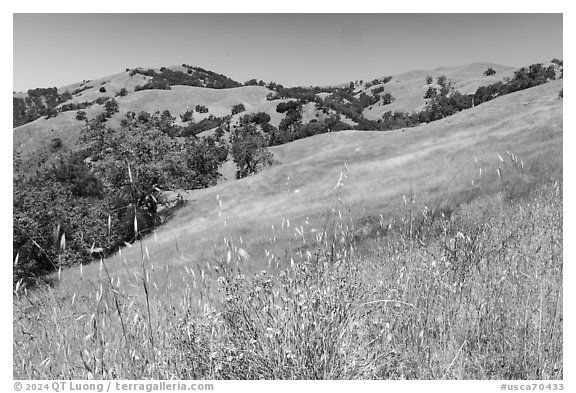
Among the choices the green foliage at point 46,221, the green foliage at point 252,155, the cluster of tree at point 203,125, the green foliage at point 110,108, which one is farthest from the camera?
the cluster of tree at point 203,125

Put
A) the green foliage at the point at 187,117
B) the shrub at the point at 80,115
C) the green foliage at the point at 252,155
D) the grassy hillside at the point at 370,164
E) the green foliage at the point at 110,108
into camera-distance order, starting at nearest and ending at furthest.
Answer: the grassy hillside at the point at 370,164
the green foliage at the point at 252,155
the shrub at the point at 80,115
the green foliage at the point at 110,108
the green foliage at the point at 187,117

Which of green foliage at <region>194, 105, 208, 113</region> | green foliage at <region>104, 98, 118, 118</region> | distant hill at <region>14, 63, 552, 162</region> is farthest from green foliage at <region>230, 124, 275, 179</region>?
green foliage at <region>194, 105, 208, 113</region>

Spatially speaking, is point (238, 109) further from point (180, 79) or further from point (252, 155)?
point (252, 155)

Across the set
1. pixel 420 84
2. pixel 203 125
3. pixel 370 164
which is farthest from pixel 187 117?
pixel 370 164

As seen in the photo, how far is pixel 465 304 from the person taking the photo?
9.70 ft

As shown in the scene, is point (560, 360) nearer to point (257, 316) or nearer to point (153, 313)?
point (257, 316)

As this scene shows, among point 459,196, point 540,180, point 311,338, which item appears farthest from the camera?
point 459,196

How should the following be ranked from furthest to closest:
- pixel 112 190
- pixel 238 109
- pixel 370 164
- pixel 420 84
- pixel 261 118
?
pixel 420 84 → pixel 238 109 → pixel 261 118 → pixel 112 190 → pixel 370 164

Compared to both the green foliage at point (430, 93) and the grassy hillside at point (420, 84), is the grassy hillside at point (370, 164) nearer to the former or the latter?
the grassy hillside at point (420, 84)

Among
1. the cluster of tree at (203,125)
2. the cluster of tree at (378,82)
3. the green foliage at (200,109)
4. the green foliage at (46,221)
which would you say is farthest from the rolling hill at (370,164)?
the cluster of tree at (378,82)
